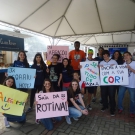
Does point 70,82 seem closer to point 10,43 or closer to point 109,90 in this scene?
point 109,90

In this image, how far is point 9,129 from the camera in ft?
9.98

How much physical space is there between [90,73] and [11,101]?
227cm

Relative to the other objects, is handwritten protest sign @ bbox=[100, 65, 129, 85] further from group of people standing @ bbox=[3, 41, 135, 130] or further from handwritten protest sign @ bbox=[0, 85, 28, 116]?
handwritten protest sign @ bbox=[0, 85, 28, 116]

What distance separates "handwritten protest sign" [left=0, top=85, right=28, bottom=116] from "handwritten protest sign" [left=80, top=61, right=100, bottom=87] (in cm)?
188

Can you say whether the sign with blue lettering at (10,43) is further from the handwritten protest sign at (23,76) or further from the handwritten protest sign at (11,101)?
the handwritten protest sign at (11,101)

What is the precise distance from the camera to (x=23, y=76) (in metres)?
3.74

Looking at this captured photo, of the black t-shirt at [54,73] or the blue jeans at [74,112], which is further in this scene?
the black t-shirt at [54,73]

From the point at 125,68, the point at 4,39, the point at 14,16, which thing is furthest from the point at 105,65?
the point at 4,39

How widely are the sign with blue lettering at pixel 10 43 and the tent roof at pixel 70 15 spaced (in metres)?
0.89

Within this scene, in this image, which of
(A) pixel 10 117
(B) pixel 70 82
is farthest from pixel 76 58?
(A) pixel 10 117

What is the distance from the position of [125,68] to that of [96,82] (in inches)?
Answer: 35.2

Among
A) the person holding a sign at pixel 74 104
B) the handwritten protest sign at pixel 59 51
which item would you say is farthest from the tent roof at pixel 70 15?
the person holding a sign at pixel 74 104

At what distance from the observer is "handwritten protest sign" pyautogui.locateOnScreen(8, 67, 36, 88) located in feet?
12.1

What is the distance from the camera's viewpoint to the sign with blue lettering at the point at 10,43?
6.50 meters
